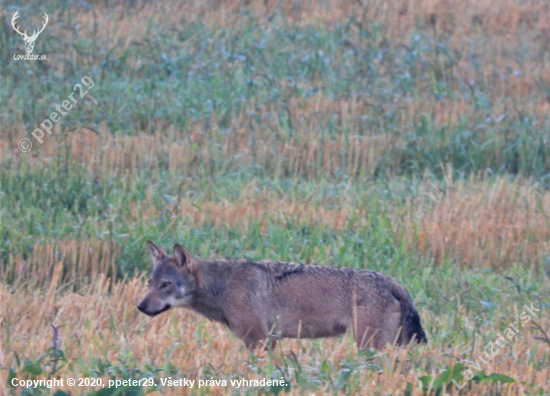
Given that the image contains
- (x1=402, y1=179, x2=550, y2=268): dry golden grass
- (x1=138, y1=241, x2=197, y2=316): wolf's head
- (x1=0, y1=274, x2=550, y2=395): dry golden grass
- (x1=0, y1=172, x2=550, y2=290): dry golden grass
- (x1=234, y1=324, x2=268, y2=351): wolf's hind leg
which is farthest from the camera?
(x1=402, y1=179, x2=550, y2=268): dry golden grass

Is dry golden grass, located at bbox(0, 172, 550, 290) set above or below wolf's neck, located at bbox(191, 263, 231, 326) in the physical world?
below

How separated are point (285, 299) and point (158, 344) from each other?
95cm

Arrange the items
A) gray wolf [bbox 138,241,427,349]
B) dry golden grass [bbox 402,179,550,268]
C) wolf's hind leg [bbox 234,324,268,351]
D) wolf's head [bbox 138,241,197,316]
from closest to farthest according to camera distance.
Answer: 1. gray wolf [bbox 138,241,427,349]
2. wolf's hind leg [bbox 234,324,268,351]
3. wolf's head [bbox 138,241,197,316]
4. dry golden grass [bbox 402,179,550,268]

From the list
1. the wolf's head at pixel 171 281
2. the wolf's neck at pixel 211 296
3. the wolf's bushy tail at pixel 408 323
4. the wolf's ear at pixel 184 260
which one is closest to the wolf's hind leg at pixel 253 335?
the wolf's neck at pixel 211 296

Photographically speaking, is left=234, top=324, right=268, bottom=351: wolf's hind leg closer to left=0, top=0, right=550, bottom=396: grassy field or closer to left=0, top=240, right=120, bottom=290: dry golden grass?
left=0, top=0, right=550, bottom=396: grassy field

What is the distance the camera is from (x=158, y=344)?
5406 millimetres

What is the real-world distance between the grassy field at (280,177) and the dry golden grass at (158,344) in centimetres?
2

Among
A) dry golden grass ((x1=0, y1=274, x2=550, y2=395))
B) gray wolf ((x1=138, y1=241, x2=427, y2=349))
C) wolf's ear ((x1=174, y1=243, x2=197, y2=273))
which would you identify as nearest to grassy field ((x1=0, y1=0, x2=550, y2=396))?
dry golden grass ((x1=0, y1=274, x2=550, y2=395))

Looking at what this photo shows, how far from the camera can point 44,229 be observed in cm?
839

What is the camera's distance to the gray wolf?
5504mm

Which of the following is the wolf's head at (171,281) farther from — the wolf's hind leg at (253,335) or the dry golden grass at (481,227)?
the dry golden grass at (481,227)

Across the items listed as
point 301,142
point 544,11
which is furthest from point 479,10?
point 301,142

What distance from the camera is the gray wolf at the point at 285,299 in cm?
Result: 550

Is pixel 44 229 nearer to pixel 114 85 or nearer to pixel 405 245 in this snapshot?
pixel 405 245
